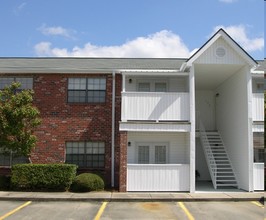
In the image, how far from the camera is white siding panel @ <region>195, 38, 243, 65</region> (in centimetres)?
1543

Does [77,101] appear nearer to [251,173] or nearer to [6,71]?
[6,71]

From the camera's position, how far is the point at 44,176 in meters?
14.8

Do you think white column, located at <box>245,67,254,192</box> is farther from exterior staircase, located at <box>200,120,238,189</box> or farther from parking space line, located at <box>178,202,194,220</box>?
parking space line, located at <box>178,202,194,220</box>

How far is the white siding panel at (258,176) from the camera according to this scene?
15.1m

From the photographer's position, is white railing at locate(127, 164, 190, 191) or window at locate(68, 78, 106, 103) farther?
window at locate(68, 78, 106, 103)

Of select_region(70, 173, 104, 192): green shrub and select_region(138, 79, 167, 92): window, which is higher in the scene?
select_region(138, 79, 167, 92): window

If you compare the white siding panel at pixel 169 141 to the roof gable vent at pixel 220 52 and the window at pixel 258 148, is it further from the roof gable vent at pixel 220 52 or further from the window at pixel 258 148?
the roof gable vent at pixel 220 52

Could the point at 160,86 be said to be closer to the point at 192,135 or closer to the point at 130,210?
the point at 192,135

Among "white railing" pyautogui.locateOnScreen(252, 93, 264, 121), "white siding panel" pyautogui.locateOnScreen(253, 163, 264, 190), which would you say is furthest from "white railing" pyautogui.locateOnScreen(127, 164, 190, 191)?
"white railing" pyautogui.locateOnScreen(252, 93, 264, 121)

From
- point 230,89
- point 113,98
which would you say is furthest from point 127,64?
point 230,89

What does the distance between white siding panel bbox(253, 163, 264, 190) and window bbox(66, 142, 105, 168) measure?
22.9 feet

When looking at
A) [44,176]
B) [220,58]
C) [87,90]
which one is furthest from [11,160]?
[220,58]

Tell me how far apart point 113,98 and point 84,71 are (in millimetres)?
1919

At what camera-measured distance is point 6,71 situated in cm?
1703
